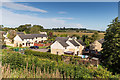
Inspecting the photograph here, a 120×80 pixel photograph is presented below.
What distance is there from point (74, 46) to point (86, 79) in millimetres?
13921

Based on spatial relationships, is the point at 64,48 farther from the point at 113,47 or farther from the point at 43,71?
the point at 43,71

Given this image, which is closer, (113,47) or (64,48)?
(113,47)

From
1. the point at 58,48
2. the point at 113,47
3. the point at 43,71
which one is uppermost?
the point at 113,47

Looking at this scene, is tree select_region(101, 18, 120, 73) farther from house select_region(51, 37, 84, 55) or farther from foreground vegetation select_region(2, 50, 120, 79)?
house select_region(51, 37, 84, 55)

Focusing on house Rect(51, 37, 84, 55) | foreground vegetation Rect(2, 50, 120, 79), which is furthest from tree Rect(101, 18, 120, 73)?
house Rect(51, 37, 84, 55)

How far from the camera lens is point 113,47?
11.7m

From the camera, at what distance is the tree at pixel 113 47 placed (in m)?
11.3

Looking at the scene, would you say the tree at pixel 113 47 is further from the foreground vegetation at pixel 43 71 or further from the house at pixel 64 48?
the house at pixel 64 48

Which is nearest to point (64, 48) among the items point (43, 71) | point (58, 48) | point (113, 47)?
point (58, 48)

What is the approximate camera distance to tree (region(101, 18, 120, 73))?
37.2 feet

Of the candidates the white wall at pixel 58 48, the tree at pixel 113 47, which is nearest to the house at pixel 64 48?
the white wall at pixel 58 48

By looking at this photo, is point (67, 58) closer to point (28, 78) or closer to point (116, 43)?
point (116, 43)

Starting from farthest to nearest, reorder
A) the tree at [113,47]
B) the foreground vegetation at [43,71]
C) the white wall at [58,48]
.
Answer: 1. the white wall at [58,48]
2. the tree at [113,47]
3. the foreground vegetation at [43,71]

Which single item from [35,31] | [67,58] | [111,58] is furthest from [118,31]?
[35,31]
